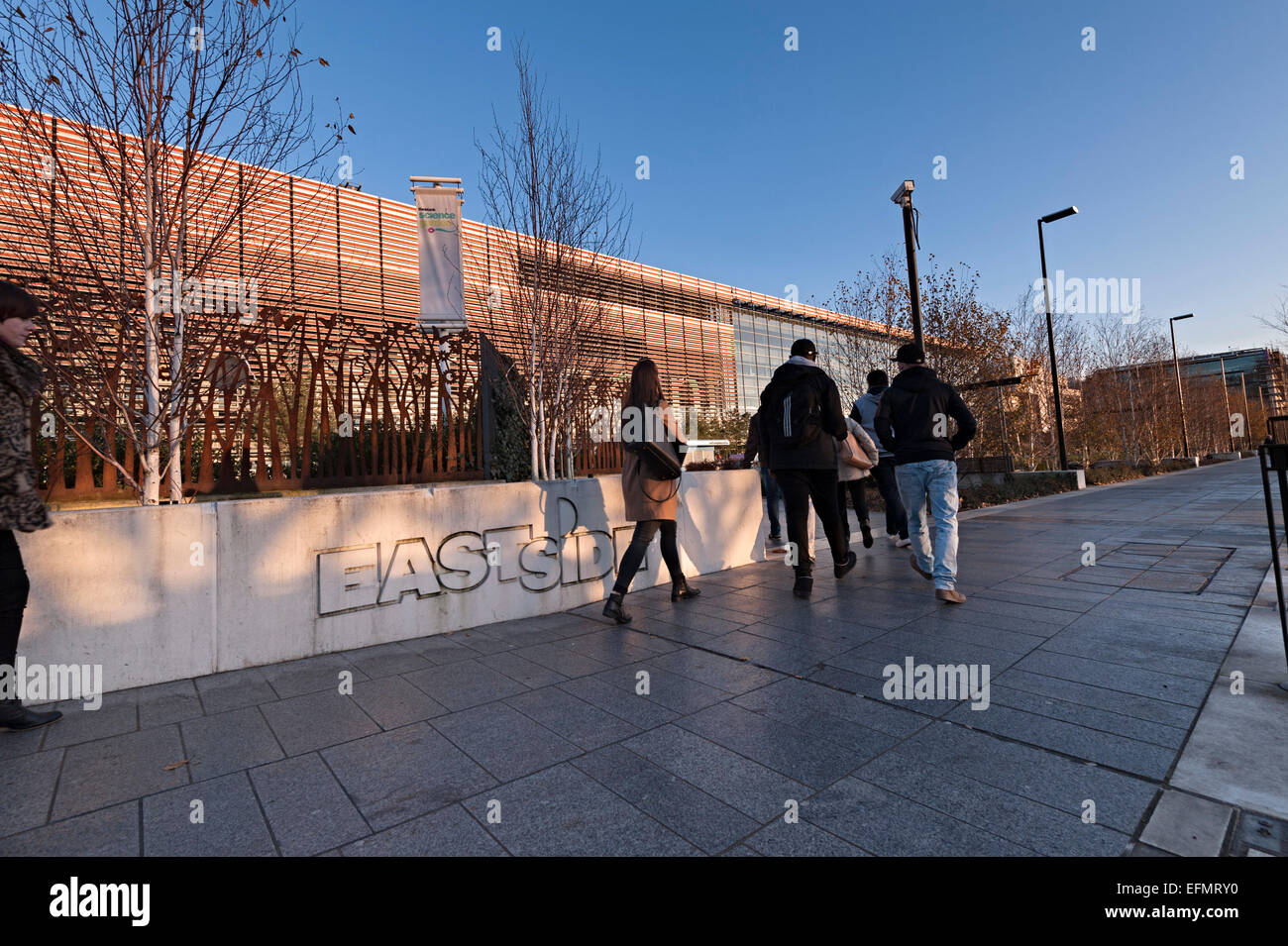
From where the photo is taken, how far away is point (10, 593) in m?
2.83

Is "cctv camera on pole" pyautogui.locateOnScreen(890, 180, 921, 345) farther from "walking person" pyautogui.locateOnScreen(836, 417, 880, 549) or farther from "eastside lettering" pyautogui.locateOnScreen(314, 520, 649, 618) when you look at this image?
"eastside lettering" pyautogui.locateOnScreen(314, 520, 649, 618)

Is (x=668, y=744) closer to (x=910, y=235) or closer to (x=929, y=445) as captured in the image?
(x=929, y=445)

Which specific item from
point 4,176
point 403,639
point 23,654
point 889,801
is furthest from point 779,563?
point 4,176

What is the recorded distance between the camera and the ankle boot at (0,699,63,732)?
2814 mm

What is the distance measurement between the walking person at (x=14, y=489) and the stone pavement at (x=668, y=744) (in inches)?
10.8

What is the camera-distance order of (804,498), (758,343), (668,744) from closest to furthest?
(668,744)
(804,498)
(758,343)

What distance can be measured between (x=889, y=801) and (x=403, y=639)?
3422 millimetres

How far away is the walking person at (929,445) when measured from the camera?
15.5ft

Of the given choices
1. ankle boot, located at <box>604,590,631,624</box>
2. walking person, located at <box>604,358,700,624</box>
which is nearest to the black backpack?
walking person, located at <box>604,358,700,624</box>

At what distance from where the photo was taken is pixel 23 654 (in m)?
3.13

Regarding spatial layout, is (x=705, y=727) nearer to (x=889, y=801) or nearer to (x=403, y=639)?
(x=889, y=801)

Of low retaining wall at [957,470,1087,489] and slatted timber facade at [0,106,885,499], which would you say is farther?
low retaining wall at [957,470,1087,489]

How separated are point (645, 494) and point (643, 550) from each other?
45 cm

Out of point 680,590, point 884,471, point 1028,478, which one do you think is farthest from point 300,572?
point 1028,478
